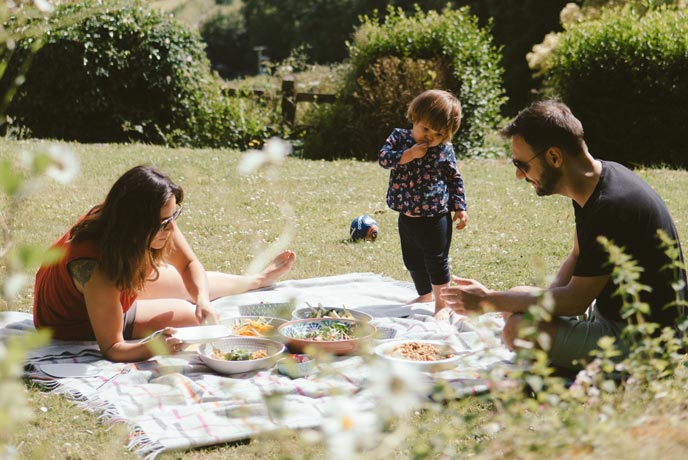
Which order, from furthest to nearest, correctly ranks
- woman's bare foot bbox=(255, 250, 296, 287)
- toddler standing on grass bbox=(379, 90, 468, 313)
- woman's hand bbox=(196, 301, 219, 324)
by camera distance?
woman's bare foot bbox=(255, 250, 296, 287) → toddler standing on grass bbox=(379, 90, 468, 313) → woman's hand bbox=(196, 301, 219, 324)

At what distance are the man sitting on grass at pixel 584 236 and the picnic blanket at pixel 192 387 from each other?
0.77 feet

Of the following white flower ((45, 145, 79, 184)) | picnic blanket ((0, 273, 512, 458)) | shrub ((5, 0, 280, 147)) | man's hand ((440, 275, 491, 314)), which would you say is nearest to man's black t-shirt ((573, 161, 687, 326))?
man's hand ((440, 275, 491, 314))

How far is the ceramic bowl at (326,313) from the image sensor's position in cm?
420

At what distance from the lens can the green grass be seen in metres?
1.69

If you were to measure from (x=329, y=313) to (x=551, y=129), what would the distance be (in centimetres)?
162

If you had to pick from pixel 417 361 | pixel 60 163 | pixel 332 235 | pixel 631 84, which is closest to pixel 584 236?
pixel 417 361

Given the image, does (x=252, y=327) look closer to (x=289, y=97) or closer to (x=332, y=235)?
(x=332, y=235)

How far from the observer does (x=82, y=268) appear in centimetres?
344

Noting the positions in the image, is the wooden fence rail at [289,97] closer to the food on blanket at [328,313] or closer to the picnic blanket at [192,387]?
the food on blanket at [328,313]

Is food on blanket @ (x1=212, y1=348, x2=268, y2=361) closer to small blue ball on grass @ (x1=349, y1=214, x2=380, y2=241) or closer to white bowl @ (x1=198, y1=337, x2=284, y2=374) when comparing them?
white bowl @ (x1=198, y1=337, x2=284, y2=374)

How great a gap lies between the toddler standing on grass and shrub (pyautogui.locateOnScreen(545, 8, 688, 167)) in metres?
6.72

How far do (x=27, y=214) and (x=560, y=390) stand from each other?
5901mm

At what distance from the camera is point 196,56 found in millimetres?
11250

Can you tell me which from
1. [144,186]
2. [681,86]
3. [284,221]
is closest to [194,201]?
[284,221]
